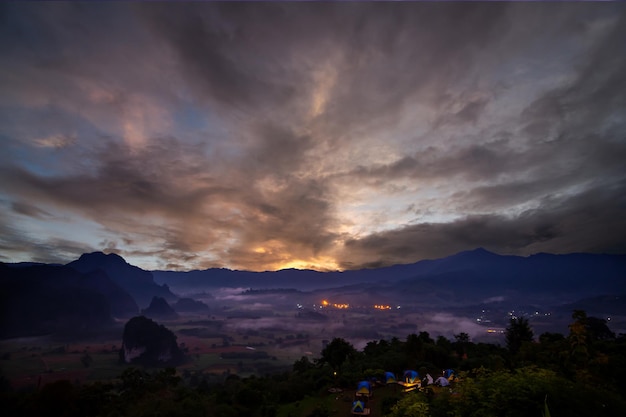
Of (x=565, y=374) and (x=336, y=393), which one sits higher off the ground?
(x=565, y=374)

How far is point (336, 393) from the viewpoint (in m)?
42.1

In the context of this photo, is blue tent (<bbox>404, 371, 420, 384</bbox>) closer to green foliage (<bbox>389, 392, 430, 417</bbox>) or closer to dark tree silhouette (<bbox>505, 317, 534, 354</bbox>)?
green foliage (<bbox>389, 392, 430, 417</bbox>)

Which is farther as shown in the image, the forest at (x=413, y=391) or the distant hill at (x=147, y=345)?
the distant hill at (x=147, y=345)

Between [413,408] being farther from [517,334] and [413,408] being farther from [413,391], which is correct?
[517,334]

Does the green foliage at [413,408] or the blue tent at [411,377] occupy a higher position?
the green foliage at [413,408]

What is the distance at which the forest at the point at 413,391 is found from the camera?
12.6 m

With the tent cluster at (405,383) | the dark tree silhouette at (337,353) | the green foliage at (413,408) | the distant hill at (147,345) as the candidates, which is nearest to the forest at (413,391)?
the green foliage at (413,408)

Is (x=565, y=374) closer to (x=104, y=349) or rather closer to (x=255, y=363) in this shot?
(x=255, y=363)

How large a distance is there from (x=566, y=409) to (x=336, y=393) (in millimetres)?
35810

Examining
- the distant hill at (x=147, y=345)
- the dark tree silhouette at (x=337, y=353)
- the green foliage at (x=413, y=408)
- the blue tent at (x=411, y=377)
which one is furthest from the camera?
the distant hill at (x=147, y=345)

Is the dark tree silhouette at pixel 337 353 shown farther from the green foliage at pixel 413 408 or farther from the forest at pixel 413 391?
the green foliage at pixel 413 408

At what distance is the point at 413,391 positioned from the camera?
18.4 meters

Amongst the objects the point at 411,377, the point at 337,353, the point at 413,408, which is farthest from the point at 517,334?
the point at 413,408

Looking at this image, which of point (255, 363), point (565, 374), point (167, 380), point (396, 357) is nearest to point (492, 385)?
point (565, 374)
